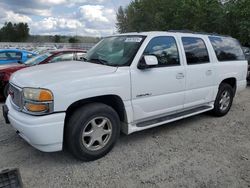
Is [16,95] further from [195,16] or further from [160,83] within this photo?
[195,16]

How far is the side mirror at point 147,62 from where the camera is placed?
12.4 ft

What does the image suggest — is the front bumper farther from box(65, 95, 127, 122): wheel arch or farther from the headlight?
box(65, 95, 127, 122): wheel arch

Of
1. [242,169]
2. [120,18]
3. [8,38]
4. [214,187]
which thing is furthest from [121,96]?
[8,38]

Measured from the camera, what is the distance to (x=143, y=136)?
4562 mm

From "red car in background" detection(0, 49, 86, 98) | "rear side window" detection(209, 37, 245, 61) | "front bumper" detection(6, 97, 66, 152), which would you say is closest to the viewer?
"front bumper" detection(6, 97, 66, 152)

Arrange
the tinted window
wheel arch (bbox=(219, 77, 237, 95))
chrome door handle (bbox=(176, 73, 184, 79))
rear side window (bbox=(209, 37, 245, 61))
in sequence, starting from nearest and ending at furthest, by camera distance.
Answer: the tinted window
chrome door handle (bbox=(176, 73, 184, 79))
rear side window (bbox=(209, 37, 245, 61))
wheel arch (bbox=(219, 77, 237, 95))

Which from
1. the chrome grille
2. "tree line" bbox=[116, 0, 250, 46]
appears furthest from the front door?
"tree line" bbox=[116, 0, 250, 46]

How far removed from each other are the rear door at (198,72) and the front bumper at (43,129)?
247cm

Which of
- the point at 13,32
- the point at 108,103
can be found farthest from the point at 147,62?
the point at 13,32

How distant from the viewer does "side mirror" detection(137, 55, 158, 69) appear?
379 centimetres

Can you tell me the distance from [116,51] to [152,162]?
6.18ft

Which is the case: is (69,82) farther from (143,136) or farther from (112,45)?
(143,136)

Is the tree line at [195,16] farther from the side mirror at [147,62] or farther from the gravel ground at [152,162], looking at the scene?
the side mirror at [147,62]

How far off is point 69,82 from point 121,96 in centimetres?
83
